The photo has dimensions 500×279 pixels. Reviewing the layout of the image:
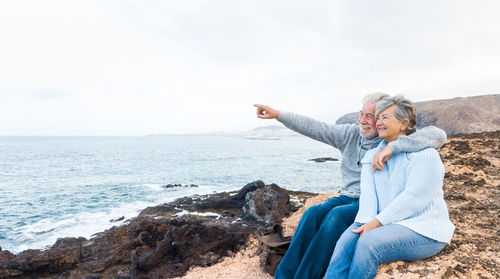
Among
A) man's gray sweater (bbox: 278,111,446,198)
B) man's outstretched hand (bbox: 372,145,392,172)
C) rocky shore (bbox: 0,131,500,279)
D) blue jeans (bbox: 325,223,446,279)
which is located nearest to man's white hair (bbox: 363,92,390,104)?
man's gray sweater (bbox: 278,111,446,198)

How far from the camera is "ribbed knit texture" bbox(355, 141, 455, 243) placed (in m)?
2.67

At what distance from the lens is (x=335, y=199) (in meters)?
3.83

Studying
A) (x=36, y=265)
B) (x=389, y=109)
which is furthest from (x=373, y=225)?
(x=36, y=265)

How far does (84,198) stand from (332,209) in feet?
82.0

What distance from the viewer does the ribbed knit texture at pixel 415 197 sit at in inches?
105

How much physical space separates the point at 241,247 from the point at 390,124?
5.08 metres

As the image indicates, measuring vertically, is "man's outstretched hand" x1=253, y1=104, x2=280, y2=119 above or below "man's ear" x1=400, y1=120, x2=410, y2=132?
above

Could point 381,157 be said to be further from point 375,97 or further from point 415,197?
point 375,97

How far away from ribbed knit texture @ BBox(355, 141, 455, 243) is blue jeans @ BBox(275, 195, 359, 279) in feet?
1.49

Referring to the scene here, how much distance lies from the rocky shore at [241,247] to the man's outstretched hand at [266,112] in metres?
2.23

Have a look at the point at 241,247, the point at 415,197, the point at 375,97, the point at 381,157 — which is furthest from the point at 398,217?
the point at 241,247

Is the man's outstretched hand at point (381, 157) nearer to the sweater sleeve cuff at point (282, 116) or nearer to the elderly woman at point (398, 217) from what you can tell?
the elderly woman at point (398, 217)

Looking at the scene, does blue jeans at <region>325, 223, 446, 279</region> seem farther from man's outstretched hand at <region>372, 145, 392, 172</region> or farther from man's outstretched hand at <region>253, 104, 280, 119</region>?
man's outstretched hand at <region>253, 104, 280, 119</region>

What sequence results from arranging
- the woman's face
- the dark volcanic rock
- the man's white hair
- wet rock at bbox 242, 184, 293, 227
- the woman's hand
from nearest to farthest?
the woman's hand
the woman's face
the man's white hair
the dark volcanic rock
wet rock at bbox 242, 184, 293, 227
